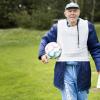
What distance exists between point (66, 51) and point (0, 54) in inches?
605

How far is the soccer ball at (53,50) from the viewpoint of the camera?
6203 millimetres

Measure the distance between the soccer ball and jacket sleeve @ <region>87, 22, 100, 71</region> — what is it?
0.43m

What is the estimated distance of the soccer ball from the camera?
6203 millimetres

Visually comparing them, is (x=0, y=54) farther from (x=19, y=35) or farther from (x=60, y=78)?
(x=60, y=78)

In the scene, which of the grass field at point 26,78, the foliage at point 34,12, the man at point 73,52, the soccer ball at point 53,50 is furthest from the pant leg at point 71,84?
the foliage at point 34,12

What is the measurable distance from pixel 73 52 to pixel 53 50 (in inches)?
10.8

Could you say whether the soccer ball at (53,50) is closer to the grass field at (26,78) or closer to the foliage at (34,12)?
the grass field at (26,78)

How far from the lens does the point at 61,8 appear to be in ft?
143

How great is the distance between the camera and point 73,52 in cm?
627

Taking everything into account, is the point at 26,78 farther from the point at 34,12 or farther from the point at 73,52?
the point at 34,12

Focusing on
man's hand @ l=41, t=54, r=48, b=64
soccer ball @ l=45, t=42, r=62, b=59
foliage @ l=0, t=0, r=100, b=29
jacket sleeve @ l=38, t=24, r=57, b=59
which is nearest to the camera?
man's hand @ l=41, t=54, r=48, b=64

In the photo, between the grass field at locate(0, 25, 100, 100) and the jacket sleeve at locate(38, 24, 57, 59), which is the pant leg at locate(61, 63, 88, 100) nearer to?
the jacket sleeve at locate(38, 24, 57, 59)

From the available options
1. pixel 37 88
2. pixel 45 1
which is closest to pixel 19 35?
pixel 45 1

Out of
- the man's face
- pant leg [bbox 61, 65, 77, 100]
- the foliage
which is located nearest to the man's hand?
pant leg [bbox 61, 65, 77, 100]
